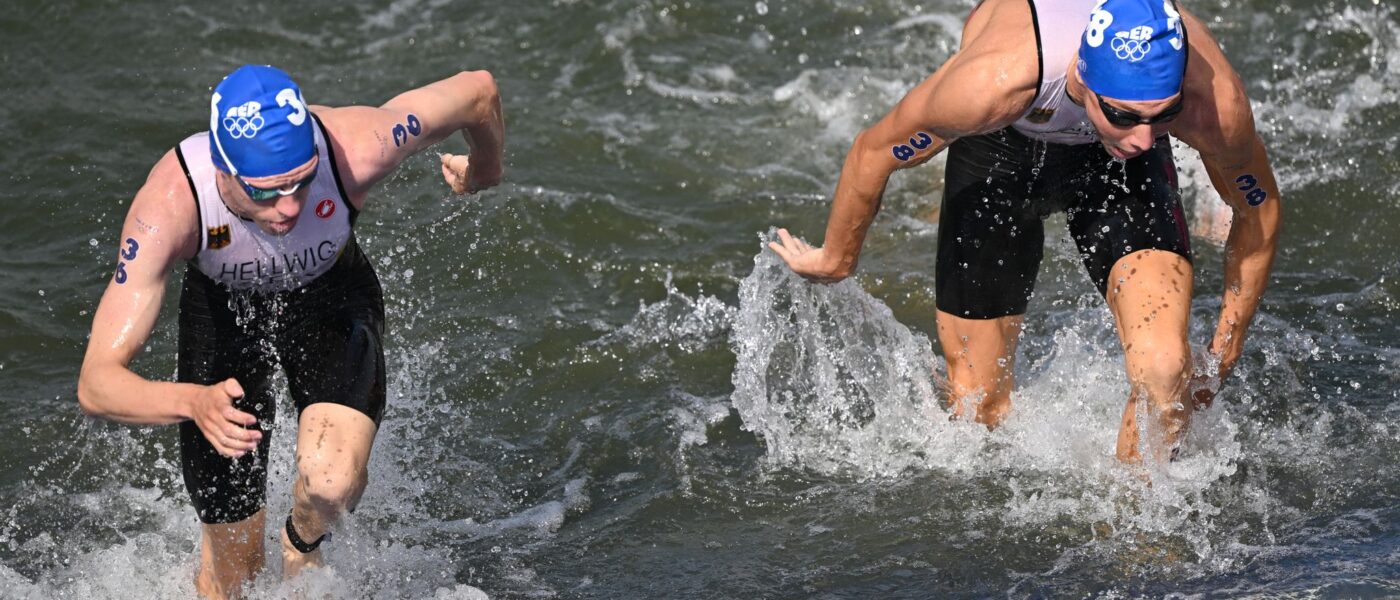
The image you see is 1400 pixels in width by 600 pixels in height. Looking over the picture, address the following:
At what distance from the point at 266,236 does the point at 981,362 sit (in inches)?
110

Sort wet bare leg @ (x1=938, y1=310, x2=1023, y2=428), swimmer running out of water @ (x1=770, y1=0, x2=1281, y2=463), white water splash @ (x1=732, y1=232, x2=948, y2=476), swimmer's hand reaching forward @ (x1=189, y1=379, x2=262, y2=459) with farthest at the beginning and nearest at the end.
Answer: white water splash @ (x1=732, y1=232, x2=948, y2=476) < wet bare leg @ (x1=938, y1=310, x2=1023, y2=428) < swimmer running out of water @ (x1=770, y1=0, x2=1281, y2=463) < swimmer's hand reaching forward @ (x1=189, y1=379, x2=262, y2=459)

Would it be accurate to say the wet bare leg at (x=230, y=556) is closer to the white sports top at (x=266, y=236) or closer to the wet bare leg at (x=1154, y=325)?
the white sports top at (x=266, y=236)

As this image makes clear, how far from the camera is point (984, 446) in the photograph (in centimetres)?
632

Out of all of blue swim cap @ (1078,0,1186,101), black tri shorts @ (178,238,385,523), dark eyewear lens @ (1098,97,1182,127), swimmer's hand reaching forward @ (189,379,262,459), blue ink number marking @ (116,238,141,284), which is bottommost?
black tri shorts @ (178,238,385,523)

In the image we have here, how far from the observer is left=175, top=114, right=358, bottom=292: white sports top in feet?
15.0

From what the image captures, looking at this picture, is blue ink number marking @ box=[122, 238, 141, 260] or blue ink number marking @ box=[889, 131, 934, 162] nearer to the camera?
blue ink number marking @ box=[122, 238, 141, 260]

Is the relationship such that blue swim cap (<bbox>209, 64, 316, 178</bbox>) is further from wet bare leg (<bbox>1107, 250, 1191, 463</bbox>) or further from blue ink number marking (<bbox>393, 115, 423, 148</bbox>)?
wet bare leg (<bbox>1107, 250, 1191, 463</bbox>)

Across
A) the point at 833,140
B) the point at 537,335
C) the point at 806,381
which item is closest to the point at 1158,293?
the point at 806,381

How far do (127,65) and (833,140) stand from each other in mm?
4815

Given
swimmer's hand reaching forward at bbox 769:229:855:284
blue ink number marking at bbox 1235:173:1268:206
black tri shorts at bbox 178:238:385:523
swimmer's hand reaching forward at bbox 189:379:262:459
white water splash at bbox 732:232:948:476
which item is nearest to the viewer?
swimmer's hand reaching forward at bbox 189:379:262:459

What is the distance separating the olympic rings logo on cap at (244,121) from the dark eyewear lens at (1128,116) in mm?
2487

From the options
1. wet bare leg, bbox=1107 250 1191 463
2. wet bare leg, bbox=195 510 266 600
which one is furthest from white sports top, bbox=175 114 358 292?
wet bare leg, bbox=1107 250 1191 463

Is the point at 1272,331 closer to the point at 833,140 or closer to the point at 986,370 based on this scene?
the point at 986,370

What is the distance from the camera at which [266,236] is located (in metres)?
4.71
